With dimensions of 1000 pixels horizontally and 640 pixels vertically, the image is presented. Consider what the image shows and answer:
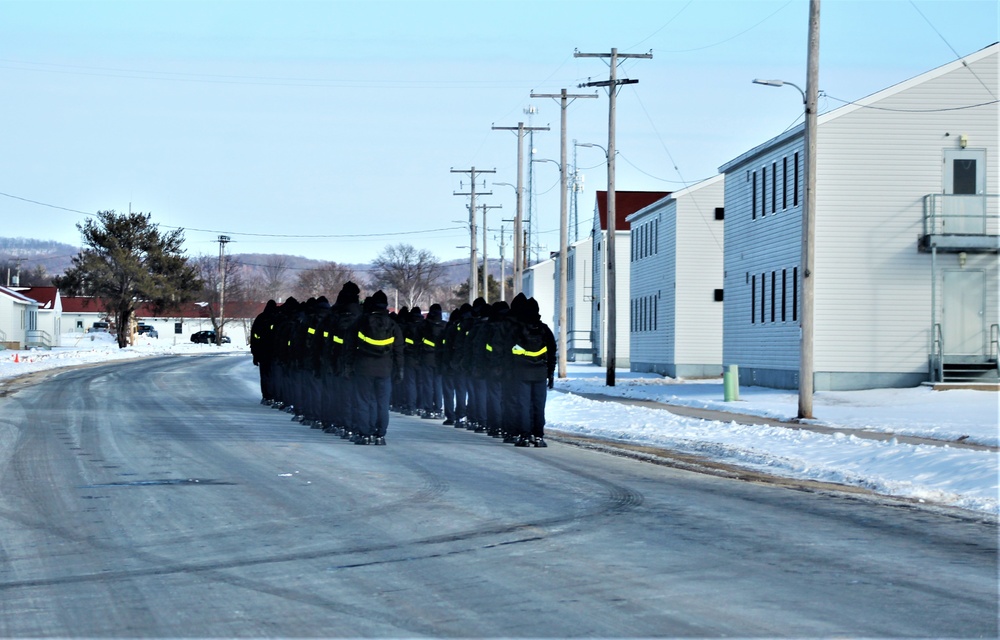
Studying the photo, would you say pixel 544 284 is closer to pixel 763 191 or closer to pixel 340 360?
pixel 763 191

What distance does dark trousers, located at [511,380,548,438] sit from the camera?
1870 cm

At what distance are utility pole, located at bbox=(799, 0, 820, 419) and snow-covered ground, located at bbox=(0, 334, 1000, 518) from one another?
31.2 inches

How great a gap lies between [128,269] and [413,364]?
190ft

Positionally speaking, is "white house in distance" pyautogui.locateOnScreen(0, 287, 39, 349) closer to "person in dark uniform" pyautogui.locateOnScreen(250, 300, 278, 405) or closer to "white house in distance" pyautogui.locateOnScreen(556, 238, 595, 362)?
"white house in distance" pyautogui.locateOnScreen(556, 238, 595, 362)

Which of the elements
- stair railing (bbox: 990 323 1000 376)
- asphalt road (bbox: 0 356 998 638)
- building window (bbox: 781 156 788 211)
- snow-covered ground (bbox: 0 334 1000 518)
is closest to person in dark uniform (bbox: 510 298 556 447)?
snow-covered ground (bbox: 0 334 1000 518)

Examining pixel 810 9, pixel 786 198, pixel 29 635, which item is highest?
pixel 810 9

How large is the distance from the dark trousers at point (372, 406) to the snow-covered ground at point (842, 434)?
4.29 m

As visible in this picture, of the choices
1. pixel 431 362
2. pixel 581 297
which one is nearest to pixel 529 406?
pixel 431 362

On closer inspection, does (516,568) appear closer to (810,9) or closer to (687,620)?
(687,620)

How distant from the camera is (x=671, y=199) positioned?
4966 centimetres

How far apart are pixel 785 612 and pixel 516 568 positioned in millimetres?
1953

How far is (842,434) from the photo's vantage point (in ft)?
65.1

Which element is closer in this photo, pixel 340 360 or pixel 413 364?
pixel 340 360

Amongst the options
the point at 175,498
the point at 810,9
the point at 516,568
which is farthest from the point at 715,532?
the point at 810,9
